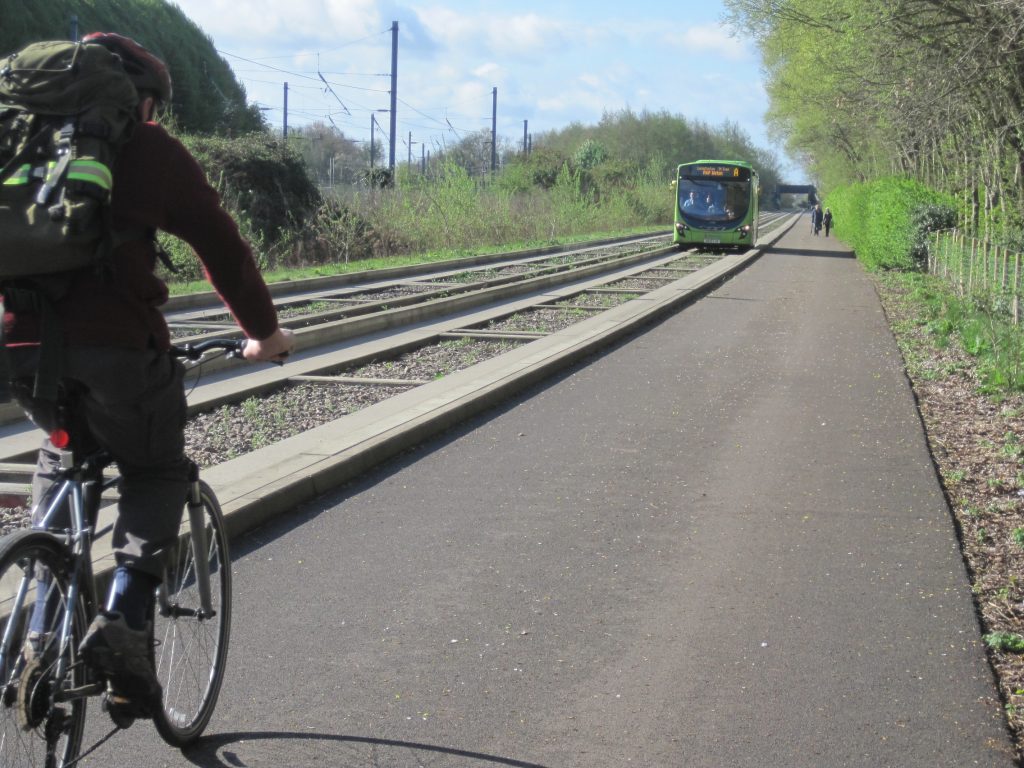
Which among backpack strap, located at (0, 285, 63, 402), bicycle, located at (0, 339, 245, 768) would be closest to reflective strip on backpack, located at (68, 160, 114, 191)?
backpack strap, located at (0, 285, 63, 402)

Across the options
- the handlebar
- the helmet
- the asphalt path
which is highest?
the helmet

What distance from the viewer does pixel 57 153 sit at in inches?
108

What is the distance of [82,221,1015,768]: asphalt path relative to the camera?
3967 millimetres

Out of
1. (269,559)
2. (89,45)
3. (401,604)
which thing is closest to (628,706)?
(401,604)

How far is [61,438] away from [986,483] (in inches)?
256

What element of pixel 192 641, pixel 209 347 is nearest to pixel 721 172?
pixel 192 641

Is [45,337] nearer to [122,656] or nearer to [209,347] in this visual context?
[209,347]

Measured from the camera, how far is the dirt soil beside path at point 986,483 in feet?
16.0

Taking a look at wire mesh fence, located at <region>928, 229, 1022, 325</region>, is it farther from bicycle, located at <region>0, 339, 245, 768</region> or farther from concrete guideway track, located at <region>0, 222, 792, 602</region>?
bicycle, located at <region>0, 339, 245, 768</region>

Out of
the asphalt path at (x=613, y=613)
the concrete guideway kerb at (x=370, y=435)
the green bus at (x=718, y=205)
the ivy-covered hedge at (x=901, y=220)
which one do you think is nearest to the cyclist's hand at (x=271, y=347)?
the asphalt path at (x=613, y=613)

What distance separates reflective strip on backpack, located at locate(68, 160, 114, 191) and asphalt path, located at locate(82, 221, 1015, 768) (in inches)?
75.5

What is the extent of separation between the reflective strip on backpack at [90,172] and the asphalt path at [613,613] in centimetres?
192

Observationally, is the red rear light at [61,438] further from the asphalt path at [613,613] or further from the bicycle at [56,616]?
the asphalt path at [613,613]

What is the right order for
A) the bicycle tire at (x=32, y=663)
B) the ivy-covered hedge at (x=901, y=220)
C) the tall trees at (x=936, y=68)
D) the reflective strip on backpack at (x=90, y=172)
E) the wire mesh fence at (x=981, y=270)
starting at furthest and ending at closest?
the ivy-covered hedge at (x=901, y=220)
the tall trees at (x=936, y=68)
the wire mesh fence at (x=981, y=270)
the bicycle tire at (x=32, y=663)
the reflective strip on backpack at (x=90, y=172)
